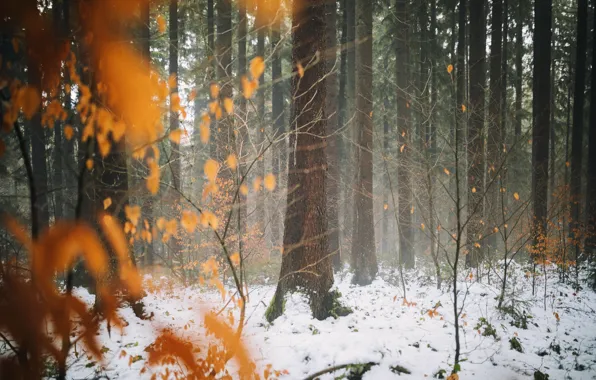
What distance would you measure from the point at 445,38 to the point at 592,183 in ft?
28.7

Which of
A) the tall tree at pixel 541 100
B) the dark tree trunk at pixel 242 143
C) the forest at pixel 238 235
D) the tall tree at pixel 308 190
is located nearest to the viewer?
the forest at pixel 238 235

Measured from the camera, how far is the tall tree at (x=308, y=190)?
4.86 meters

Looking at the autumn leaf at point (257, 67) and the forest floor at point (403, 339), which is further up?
the autumn leaf at point (257, 67)

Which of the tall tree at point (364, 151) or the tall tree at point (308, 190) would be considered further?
the tall tree at point (364, 151)

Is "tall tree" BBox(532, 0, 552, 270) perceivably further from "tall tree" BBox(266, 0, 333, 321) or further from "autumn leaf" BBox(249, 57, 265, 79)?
"autumn leaf" BBox(249, 57, 265, 79)

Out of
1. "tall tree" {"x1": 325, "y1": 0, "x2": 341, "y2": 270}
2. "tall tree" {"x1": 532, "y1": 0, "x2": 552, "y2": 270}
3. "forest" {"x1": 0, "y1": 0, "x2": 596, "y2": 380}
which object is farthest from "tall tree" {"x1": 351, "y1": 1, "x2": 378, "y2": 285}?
"tall tree" {"x1": 532, "y1": 0, "x2": 552, "y2": 270}

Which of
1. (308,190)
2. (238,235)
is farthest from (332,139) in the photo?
(238,235)

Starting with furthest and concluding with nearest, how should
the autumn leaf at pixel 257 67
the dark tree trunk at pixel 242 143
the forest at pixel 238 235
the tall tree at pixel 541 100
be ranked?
the tall tree at pixel 541 100, the dark tree trunk at pixel 242 143, the autumn leaf at pixel 257 67, the forest at pixel 238 235

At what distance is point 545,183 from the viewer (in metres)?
8.80

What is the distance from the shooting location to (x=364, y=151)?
8.22 m

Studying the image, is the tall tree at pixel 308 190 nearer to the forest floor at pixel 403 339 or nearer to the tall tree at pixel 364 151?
the forest floor at pixel 403 339

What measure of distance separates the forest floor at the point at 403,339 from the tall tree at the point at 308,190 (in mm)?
300

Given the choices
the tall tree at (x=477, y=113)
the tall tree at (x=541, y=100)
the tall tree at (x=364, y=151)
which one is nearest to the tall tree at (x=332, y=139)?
the tall tree at (x=364, y=151)

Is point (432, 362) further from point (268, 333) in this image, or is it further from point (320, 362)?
point (268, 333)
